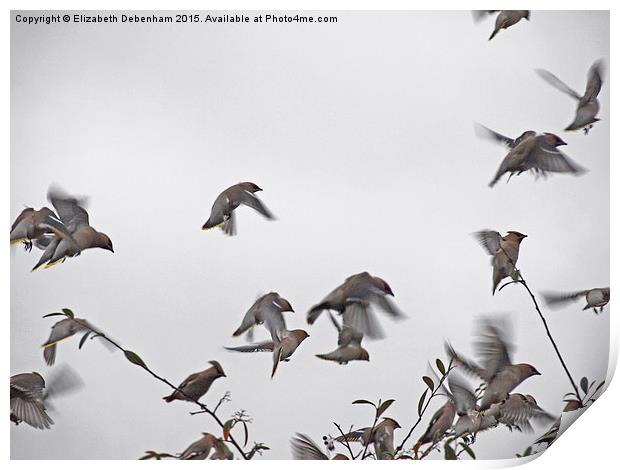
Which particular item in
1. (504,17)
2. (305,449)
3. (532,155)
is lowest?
(305,449)

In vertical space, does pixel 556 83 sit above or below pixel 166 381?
above

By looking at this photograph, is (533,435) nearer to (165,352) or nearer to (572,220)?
(572,220)

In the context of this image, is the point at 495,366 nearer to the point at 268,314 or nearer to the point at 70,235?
the point at 268,314

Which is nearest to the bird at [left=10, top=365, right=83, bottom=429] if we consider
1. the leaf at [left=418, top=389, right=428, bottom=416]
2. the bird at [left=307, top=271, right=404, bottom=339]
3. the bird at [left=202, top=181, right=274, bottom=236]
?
the bird at [left=202, top=181, right=274, bottom=236]

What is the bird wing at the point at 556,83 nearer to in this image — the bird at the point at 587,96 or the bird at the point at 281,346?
the bird at the point at 587,96

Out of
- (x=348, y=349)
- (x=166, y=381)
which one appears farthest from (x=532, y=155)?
(x=166, y=381)

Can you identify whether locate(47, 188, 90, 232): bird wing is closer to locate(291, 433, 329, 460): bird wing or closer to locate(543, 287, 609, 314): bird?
locate(291, 433, 329, 460): bird wing
